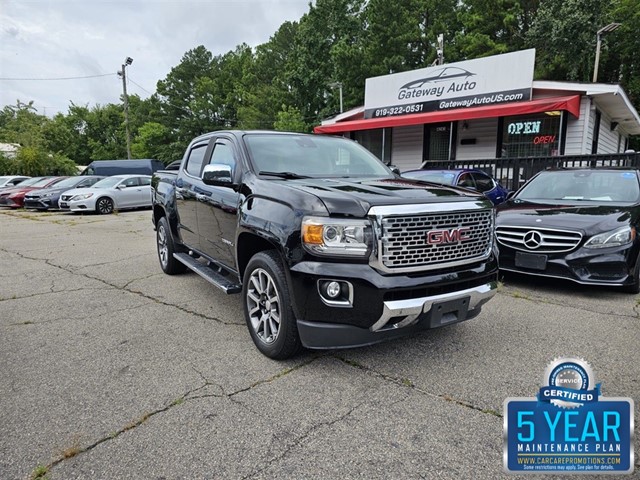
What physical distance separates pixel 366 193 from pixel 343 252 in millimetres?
522

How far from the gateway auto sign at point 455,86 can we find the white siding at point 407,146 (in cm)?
136

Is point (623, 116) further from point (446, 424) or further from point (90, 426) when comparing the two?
point (90, 426)

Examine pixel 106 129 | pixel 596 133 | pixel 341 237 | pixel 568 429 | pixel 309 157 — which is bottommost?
pixel 568 429

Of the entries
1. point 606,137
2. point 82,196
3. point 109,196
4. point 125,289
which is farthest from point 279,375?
point 606,137

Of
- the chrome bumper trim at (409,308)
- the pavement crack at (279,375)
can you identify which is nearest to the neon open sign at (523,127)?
the chrome bumper trim at (409,308)

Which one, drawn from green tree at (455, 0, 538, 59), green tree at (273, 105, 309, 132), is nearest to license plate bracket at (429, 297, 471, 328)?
green tree at (273, 105, 309, 132)

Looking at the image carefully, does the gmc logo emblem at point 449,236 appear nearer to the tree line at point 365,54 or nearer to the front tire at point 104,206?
the front tire at point 104,206

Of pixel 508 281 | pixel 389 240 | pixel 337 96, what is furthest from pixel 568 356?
pixel 337 96

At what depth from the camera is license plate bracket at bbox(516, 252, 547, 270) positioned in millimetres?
5051

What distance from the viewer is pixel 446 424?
2531 millimetres

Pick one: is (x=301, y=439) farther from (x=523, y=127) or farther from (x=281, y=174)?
(x=523, y=127)

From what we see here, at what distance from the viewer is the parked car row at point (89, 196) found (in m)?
15.4

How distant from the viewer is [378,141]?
18516mm

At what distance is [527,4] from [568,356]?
2924 cm
